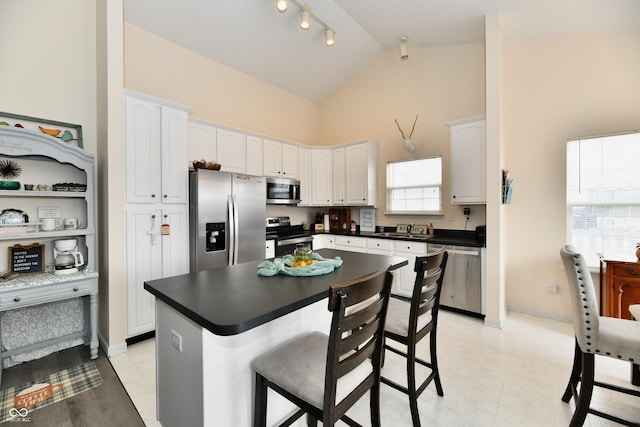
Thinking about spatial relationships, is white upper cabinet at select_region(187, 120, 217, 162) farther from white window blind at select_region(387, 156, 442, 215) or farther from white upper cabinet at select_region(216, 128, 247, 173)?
white window blind at select_region(387, 156, 442, 215)

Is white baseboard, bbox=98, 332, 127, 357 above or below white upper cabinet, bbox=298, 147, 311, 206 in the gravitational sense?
below

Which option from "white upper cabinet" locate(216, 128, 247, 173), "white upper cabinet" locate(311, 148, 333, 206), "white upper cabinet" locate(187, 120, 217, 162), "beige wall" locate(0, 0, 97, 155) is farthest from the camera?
"white upper cabinet" locate(311, 148, 333, 206)

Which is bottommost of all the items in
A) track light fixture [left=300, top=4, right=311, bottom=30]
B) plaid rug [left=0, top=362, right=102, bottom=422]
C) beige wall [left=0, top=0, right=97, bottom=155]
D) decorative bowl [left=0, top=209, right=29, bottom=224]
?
plaid rug [left=0, top=362, right=102, bottom=422]

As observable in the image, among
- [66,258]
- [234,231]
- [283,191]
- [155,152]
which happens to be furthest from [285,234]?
[66,258]

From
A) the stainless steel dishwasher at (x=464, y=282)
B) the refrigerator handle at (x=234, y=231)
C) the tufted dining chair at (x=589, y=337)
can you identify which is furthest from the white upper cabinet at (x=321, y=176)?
the tufted dining chair at (x=589, y=337)

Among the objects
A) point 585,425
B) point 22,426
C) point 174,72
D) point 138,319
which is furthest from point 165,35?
point 585,425

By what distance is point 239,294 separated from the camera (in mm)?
1368

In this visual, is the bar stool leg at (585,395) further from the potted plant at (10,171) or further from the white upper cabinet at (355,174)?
the potted plant at (10,171)

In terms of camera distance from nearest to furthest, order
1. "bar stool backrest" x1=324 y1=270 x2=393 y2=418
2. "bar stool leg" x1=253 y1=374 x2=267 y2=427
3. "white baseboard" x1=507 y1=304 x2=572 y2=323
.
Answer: "bar stool backrest" x1=324 y1=270 x2=393 y2=418 < "bar stool leg" x1=253 y1=374 x2=267 y2=427 < "white baseboard" x1=507 y1=304 x2=572 y2=323

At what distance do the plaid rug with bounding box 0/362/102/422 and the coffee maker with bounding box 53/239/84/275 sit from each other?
2.68 feet

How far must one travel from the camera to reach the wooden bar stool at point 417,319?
1.59 meters

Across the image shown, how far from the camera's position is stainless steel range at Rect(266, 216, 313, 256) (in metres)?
3.98

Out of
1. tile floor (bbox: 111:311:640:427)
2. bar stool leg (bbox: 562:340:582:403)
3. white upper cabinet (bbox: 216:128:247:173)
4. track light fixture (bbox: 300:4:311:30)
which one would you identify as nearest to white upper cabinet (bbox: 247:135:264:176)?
white upper cabinet (bbox: 216:128:247:173)

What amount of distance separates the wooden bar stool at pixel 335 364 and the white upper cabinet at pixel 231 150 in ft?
9.16
